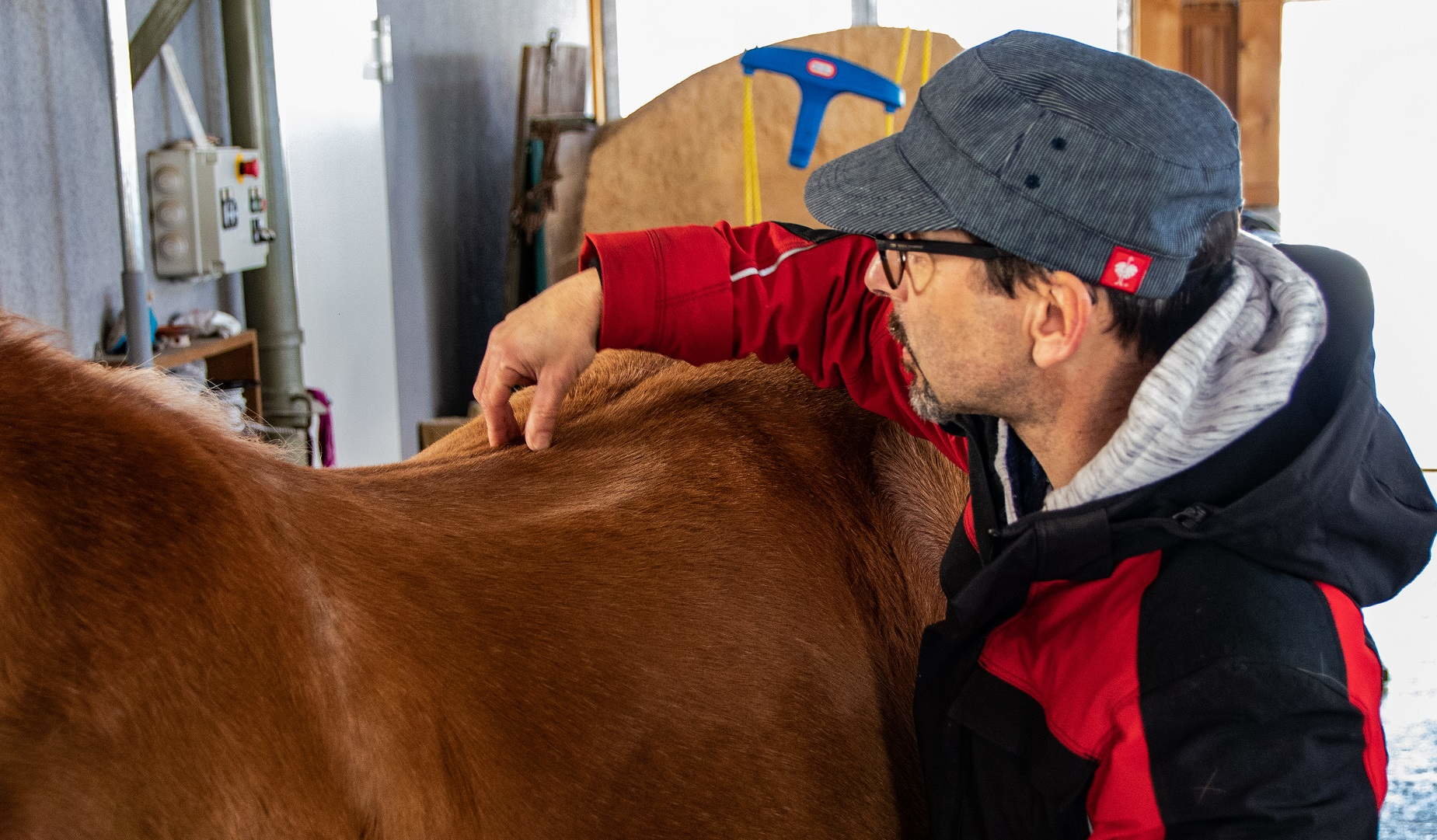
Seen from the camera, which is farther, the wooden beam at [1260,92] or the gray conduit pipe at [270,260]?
the wooden beam at [1260,92]

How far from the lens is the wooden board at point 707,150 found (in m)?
4.18

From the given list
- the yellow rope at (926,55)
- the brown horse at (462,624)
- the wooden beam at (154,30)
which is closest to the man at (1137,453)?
the brown horse at (462,624)

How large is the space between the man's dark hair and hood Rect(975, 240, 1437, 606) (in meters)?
0.04

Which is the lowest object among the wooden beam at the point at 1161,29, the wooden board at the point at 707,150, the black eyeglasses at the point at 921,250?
the black eyeglasses at the point at 921,250

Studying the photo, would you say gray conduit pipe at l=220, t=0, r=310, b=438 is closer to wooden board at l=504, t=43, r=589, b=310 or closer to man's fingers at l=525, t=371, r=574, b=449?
wooden board at l=504, t=43, r=589, b=310

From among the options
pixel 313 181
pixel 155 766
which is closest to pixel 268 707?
pixel 155 766

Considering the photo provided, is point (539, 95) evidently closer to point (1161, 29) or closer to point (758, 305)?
point (1161, 29)

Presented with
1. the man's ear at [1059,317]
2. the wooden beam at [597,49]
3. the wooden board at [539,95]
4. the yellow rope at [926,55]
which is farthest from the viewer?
the wooden beam at [597,49]

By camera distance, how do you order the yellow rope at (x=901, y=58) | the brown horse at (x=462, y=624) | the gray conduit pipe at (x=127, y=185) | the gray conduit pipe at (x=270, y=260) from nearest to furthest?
the brown horse at (x=462, y=624) → the gray conduit pipe at (x=127, y=185) → the gray conduit pipe at (x=270, y=260) → the yellow rope at (x=901, y=58)

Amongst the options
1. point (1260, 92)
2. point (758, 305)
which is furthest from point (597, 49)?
point (758, 305)

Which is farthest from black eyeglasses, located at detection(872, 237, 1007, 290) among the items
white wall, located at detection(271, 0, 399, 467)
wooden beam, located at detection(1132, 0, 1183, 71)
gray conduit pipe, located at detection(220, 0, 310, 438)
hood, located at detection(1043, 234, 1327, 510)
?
wooden beam, located at detection(1132, 0, 1183, 71)

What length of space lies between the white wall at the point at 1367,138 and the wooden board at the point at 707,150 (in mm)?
2294

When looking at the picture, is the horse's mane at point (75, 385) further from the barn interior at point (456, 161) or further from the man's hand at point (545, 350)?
the man's hand at point (545, 350)

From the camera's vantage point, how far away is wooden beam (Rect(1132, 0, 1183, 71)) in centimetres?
552
